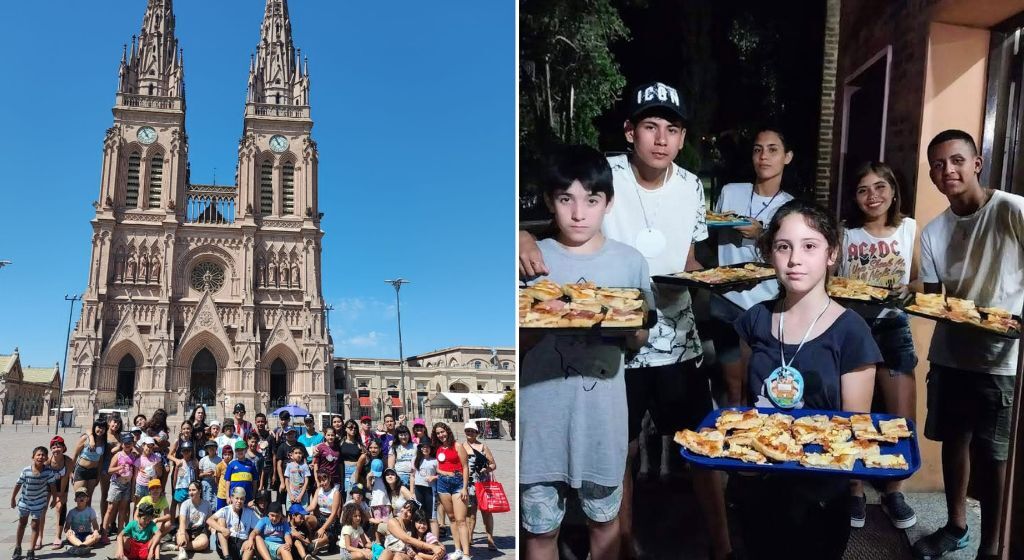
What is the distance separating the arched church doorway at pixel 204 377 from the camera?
24453mm

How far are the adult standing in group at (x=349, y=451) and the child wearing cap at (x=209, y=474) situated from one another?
0.78 metres

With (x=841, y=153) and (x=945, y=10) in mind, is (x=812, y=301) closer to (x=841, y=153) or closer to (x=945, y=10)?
(x=841, y=153)

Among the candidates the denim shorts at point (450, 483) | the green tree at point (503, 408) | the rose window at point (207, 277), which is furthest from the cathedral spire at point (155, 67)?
the denim shorts at point (450, 483)

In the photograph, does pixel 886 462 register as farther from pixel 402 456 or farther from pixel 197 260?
pixel 197 260

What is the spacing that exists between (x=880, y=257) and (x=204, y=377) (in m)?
24.5

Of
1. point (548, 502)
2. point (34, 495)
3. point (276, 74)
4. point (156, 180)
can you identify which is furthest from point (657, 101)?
point (276, 74)

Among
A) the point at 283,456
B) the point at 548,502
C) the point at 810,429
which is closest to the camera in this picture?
the point at 810,429

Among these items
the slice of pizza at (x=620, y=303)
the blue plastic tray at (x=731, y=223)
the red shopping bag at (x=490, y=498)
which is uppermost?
the blue plastic tray at (x=731, y=223)

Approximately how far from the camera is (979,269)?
3.15 meters

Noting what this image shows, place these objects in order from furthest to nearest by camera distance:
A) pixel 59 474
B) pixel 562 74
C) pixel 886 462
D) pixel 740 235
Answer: pixel 59 474, pixel 562 74, pixel 740 235, pixel 886 462

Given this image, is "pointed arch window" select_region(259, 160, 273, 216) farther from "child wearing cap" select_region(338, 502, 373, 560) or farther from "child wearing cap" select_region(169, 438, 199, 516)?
"child wearing cap" select_region(338, 502, 373, 560)

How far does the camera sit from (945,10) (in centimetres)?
321

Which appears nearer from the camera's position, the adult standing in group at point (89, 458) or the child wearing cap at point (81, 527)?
the child wearing cap at point (81, 527)

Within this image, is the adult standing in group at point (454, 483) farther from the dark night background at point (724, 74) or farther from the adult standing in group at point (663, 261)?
the dark night background at point (724, 74)
